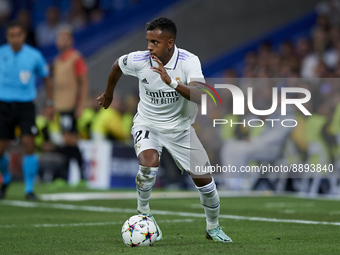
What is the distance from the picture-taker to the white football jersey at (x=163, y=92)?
5.32 metres

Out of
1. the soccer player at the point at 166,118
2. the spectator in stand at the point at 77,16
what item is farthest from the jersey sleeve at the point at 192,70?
the spectator in stand at the point at 77,16

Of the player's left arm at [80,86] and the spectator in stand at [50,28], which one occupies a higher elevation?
the spectator in stand at [50,28]

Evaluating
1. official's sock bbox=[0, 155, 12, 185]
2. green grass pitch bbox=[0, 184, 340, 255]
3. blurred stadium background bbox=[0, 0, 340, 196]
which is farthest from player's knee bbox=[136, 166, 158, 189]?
blurred stadium background bbox=[0, 0, 340, 196]

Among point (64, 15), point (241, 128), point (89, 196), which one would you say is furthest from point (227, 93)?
point (64, 15)

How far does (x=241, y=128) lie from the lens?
12.0m

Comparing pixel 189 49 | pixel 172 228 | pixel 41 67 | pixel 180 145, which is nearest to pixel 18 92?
pixel 41 67

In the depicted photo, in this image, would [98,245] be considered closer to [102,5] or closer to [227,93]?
[227,93]

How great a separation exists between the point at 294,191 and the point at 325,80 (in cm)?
221

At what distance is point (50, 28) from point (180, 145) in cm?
1709

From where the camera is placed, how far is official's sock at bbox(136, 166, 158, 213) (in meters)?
5.21

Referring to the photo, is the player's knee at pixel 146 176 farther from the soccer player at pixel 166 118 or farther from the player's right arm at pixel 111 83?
the player's right arm at pixel 111 83

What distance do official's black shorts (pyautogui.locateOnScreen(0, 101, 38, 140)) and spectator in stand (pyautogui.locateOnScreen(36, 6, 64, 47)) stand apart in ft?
40.5

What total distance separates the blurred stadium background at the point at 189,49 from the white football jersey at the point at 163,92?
17.1 feet

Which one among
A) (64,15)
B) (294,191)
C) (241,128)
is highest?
(64,15)
